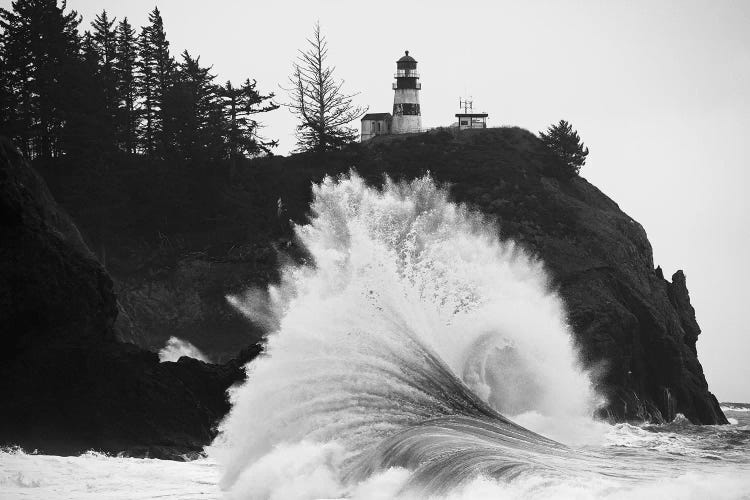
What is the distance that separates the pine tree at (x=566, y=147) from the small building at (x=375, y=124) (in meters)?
12.3

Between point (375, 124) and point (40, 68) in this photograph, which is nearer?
point (40, 68)

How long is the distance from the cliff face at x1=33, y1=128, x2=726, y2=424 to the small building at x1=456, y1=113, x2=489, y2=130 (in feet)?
36.7

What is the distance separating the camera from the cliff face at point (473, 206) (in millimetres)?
46156

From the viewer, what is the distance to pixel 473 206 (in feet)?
186

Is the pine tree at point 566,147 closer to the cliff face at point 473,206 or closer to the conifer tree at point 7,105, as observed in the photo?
the cliff face at point 473,206

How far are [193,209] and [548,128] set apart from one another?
22571mm

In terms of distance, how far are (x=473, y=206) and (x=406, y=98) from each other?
758 inches

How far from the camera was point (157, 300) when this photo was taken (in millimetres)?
49781

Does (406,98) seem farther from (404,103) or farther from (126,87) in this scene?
(126,87)

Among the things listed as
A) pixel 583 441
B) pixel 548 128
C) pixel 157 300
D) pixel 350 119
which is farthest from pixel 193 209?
pixel 583 441

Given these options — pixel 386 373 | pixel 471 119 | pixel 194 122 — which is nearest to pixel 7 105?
pixel 194 122

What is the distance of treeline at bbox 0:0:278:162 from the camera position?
5075 cm

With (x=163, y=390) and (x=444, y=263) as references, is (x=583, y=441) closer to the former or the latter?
(x=163, y=390)

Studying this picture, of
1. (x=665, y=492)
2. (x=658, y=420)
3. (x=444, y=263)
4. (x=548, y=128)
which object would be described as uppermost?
(x=548, y=128)
